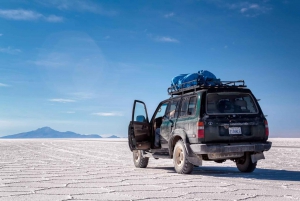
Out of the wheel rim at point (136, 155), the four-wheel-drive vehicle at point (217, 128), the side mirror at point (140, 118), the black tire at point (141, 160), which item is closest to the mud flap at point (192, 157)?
the four-wheel-drive vehicle at point (217, 128)

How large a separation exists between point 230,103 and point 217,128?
0.72m

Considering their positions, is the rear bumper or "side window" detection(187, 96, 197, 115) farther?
"side window" detection(187, 96, 197, 115)

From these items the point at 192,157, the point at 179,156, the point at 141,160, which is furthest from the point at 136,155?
the point at 192,157

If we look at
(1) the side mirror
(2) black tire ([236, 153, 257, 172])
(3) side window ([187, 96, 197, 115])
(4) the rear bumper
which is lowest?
(2) black tire ([236, 153, 257, 172])

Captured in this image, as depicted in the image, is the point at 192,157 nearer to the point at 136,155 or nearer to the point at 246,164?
the point at 246,164

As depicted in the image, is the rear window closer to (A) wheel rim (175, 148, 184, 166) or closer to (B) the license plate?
(B) the license plate

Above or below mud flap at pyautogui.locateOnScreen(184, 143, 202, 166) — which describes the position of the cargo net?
above

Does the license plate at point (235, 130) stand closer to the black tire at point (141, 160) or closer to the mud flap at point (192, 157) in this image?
the mud flap at point (192, 157)

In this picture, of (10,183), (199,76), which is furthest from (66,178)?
(199,76)

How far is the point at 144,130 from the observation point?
35.7 ft

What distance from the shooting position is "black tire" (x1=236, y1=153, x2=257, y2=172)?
371 inches

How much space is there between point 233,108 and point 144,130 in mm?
2769

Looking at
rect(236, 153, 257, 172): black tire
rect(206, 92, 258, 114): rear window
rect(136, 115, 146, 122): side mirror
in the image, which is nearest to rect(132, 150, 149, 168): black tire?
rect(136, 115, 146, 122): side mirror

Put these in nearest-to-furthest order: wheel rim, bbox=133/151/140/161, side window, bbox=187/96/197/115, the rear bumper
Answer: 1. the rear bumper
2. side window, bbox=187/96/197/115
3. wheel rim, bbox=133/151/140/161
